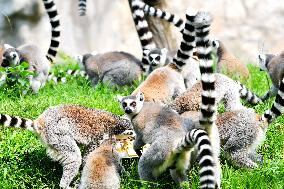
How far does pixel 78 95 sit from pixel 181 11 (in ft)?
27.6

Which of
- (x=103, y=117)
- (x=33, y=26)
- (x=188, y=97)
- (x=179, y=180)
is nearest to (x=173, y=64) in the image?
(x=188, y=97)

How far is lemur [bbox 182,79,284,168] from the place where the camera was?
18.9 ft

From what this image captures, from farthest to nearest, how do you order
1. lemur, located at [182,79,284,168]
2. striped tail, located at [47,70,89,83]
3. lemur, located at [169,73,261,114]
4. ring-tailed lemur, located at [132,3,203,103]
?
striped tail, located at [47,70,89,83] → ring-tailed lemur, located at [132,3,203,103] → lemur, located at [169,73,261,114] → lemur, located at [182,79,284,168]

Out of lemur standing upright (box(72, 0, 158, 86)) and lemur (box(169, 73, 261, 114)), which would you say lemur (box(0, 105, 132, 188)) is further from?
lemur standing upright (box(72, 0, 158, 86))

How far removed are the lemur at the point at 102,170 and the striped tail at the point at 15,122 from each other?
25.5 inches

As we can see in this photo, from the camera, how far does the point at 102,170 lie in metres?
5.35

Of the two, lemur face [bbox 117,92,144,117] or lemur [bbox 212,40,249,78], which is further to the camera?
lemur [bbox 212,40,249,78]

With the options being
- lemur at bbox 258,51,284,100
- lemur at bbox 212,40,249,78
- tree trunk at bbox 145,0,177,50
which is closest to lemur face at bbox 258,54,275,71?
lemur at bbox 258,51,284,100

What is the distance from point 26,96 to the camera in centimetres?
852

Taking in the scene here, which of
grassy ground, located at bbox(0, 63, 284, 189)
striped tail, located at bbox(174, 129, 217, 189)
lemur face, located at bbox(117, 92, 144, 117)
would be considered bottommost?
grassy ground, located at bbox(0, 63, 284, 189)

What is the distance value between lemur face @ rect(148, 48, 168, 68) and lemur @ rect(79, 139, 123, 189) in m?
3.17

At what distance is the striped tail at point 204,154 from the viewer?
4.58 m

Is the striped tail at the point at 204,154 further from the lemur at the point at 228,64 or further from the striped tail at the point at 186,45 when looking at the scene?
the lemur at the point at 228,64

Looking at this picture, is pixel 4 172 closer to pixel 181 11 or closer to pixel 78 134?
pixel 78 134
